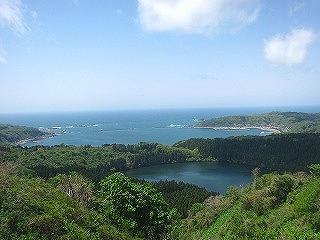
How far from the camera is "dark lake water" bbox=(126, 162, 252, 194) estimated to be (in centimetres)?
9034

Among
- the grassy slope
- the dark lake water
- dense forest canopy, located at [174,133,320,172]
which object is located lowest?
the dark lake water

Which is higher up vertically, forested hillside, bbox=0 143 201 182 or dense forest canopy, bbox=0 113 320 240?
dense forest canopy, bbox=0 113 320 240

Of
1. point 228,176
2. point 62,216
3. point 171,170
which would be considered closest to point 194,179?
point 228,176

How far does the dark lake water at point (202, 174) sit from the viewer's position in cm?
9034

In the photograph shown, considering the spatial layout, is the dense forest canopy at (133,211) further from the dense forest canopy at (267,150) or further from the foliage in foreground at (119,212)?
the dense forest canopy at (267,150)

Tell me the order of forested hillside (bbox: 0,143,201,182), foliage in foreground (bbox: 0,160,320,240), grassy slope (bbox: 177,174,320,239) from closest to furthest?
1. foliage in foreground (bbox: 0,160,320,240)
2. grassy slope (bbox: 177,174,320,239)
3. forested hillside (bbox: 0,143,201,182)

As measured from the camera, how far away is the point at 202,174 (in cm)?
10519

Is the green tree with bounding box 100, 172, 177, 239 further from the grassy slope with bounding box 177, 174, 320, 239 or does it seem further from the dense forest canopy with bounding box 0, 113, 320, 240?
the grassy slope with bounding box 177, 174, 320, 239

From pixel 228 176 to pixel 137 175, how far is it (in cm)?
2990

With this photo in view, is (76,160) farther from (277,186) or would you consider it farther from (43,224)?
(43,224)

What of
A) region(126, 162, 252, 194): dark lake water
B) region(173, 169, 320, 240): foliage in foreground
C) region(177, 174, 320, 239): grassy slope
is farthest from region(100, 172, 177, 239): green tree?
region(126, 162, 252, 194): dark lake water

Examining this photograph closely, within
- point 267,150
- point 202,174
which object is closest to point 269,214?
point 202,174

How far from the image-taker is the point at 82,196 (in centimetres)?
2008

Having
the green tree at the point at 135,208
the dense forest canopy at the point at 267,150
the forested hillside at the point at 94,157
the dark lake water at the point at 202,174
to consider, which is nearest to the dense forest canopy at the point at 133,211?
the green tree at the point at 135,208
